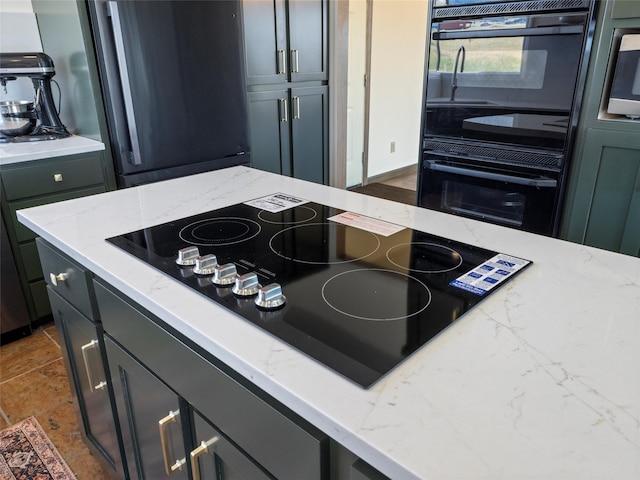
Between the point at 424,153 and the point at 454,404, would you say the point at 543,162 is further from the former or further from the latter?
the point at 454,404

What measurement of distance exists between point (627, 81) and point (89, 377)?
7.41 ft

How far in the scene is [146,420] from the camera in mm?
1072

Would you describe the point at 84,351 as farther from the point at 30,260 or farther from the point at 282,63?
the point at 282,63

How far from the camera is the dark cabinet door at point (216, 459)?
0.77 metres

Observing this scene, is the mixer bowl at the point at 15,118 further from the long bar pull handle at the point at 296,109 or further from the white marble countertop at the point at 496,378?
the white marble countertop at the point at 496,378

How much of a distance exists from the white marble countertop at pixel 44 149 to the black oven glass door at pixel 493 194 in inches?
68.6

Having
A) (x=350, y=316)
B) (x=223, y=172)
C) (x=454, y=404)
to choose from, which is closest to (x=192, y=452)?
(x=350, y=316)

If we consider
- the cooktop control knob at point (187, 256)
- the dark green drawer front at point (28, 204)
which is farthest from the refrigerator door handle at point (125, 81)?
the cooktop control knob at point (187, 256)

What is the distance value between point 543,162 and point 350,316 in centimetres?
178

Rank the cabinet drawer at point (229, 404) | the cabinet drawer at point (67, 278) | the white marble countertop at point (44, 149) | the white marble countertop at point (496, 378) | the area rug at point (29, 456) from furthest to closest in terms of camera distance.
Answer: the white marble countertop at point (44, 149) → the area rug at point (29, 456) → the cabinet drawer at point (67, 278) → the cabinet drawer at point (229, 404) → the white marble countertop at point (496, 378)

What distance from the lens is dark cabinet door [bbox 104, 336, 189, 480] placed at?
3.13 feet

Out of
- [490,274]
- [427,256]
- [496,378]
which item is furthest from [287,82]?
[496,378]

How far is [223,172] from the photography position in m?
1.74

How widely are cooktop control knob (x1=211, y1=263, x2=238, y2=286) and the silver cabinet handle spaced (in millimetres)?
555
